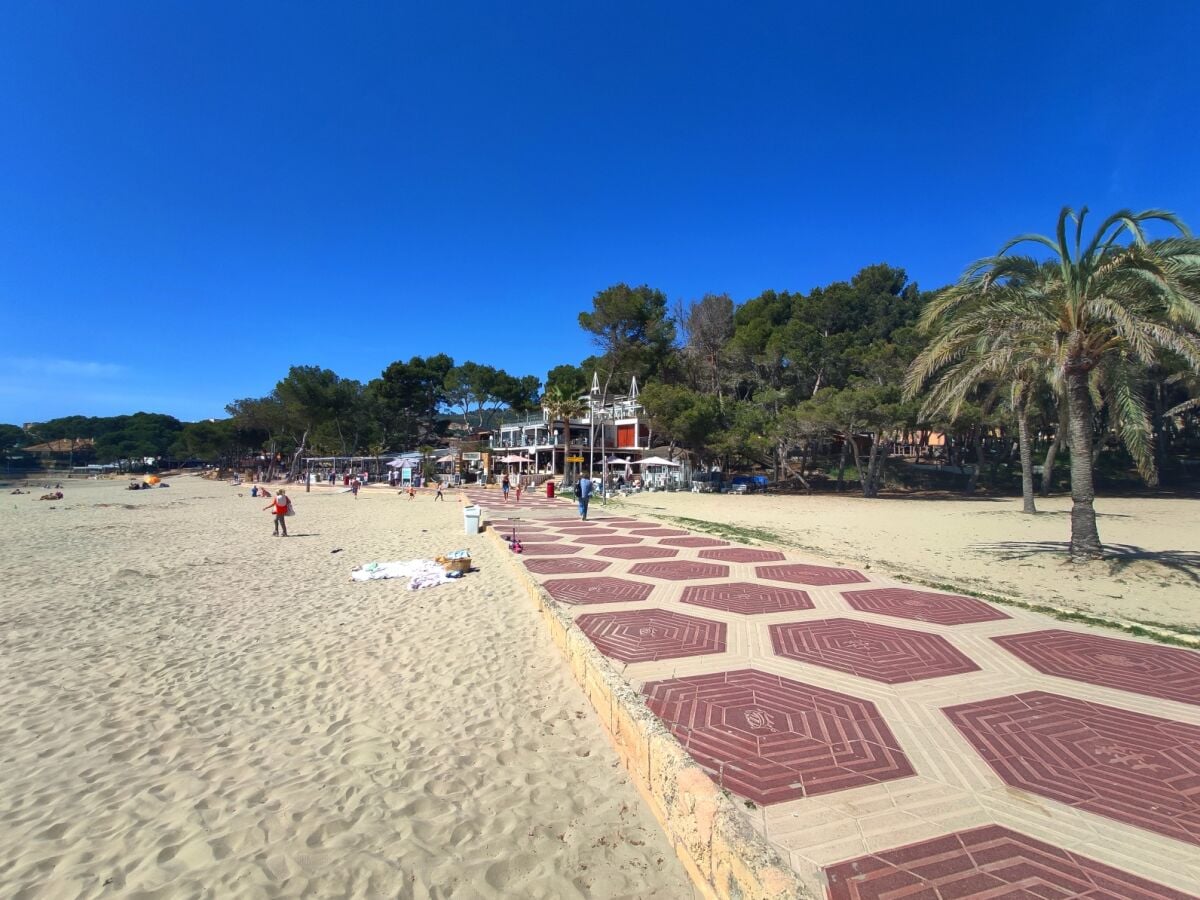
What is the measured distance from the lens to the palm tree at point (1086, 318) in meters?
8.28

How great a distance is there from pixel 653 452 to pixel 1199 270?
33.1 meters

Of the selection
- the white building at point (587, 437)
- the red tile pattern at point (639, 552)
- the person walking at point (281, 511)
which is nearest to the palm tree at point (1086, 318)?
the red tile pattern at point (639, 552)

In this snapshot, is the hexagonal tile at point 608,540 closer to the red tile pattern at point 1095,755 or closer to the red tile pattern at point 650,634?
the red tile pattern at point 650,634

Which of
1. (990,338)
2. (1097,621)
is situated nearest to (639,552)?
(1097,621)

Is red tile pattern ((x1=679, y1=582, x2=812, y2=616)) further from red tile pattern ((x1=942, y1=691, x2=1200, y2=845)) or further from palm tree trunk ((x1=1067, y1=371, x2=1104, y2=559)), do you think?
palm tree trunk ((x1=1067, y1=371, x2=1104, y2=559))

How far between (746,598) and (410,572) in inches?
224

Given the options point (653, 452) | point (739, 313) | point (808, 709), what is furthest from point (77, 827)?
A: point (739, 313)

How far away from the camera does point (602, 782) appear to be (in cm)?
336

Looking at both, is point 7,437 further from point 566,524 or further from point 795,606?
point 795,606

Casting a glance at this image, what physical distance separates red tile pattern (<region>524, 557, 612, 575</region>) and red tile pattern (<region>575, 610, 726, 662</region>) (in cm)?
252

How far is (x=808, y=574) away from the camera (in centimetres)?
808

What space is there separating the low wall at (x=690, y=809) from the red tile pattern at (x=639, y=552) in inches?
213

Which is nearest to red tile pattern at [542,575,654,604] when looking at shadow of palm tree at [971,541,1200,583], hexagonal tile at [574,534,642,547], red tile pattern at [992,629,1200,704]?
hexagonal tile at [574,534,642,547]

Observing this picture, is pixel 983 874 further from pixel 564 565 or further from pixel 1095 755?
pixel 564 565
